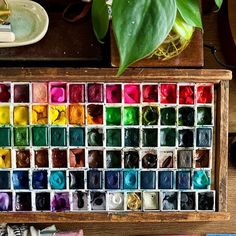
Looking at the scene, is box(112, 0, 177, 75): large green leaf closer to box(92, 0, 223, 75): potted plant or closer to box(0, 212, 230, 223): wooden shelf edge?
box(92, 0, 223, 75): potted plant

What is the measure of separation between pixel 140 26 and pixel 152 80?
339 millimetres

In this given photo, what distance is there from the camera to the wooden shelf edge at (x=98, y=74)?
1.31 meters

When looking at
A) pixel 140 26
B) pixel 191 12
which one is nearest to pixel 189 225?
pixel 191 12

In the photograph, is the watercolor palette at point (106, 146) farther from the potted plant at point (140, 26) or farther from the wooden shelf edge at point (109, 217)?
the potted plant at point (140, 26)

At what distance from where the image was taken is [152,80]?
133cm

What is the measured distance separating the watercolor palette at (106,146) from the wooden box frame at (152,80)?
0.6 inches

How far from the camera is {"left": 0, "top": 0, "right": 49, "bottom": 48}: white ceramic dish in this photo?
1352 millimetres

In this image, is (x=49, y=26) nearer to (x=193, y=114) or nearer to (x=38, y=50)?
(x=38, y=50)

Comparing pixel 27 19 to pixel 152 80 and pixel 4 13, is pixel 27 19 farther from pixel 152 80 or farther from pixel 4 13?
pixel 152 80

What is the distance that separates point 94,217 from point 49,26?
421mm

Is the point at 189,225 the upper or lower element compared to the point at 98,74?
lower

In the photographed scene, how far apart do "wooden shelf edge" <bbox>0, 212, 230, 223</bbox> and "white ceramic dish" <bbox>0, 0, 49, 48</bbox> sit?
0.38m

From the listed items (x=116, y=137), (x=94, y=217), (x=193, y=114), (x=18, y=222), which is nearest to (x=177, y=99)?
(x=193, y=114)

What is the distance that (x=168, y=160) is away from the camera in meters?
1.36
